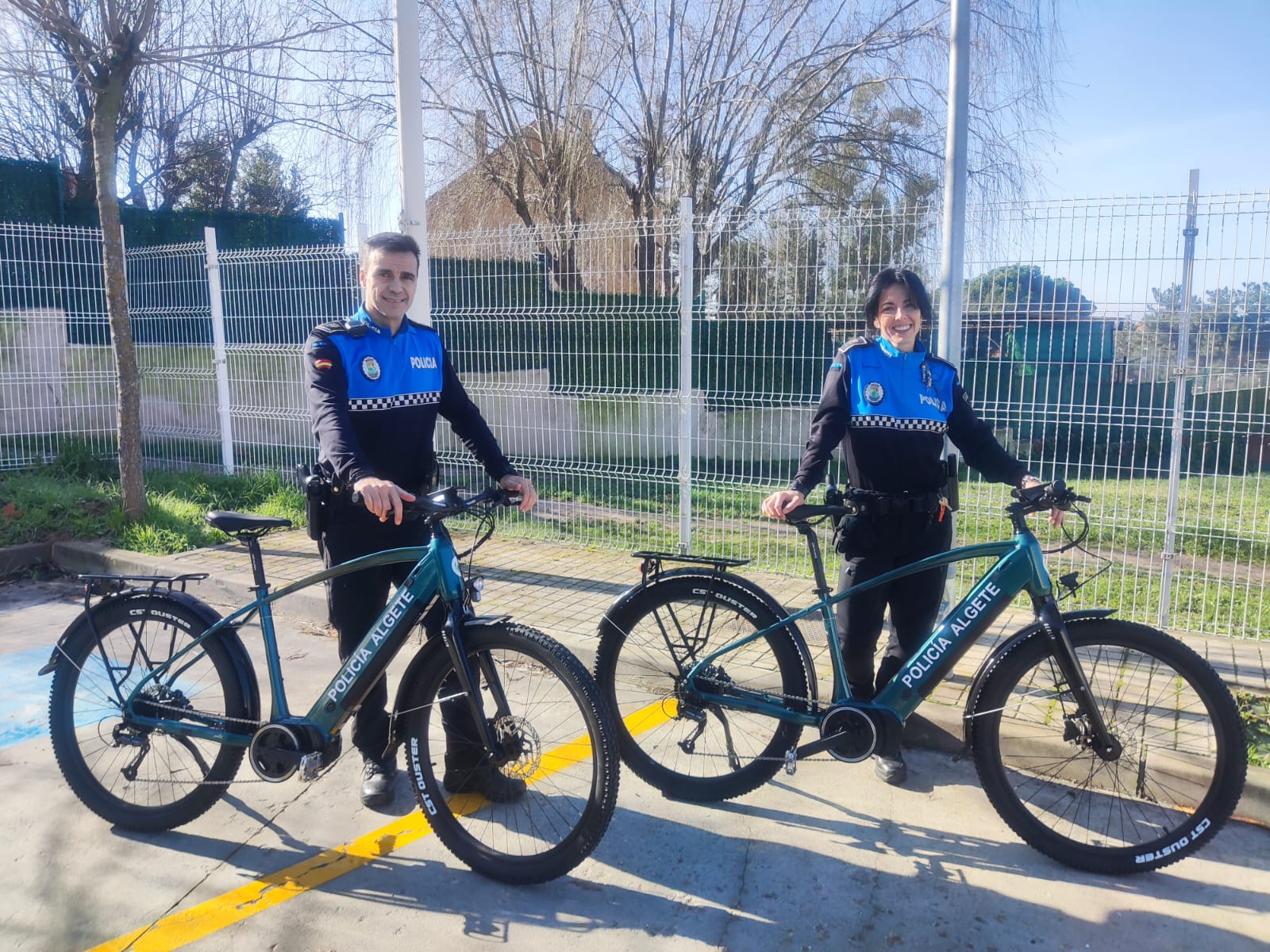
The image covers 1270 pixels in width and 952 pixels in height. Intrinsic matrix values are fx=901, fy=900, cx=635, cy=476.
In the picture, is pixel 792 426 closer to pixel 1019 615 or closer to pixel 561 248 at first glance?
pixel 1019 615

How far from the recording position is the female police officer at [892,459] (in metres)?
3.35

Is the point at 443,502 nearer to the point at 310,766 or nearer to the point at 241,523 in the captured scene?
the point at 241,523

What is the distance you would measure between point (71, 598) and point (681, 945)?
546 centimetres

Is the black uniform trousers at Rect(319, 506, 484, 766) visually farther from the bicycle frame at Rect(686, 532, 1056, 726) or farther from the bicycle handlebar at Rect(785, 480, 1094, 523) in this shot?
the bicycle handlebar at Rect(785, 480, 1094, 523)

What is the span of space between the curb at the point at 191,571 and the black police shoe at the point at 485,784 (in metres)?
2.52

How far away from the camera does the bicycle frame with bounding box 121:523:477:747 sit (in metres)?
2.93

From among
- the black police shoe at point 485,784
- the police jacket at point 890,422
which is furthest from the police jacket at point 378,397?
the police jacket at point 890,422

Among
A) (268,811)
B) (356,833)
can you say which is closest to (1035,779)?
(356,833)

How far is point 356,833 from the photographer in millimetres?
3242

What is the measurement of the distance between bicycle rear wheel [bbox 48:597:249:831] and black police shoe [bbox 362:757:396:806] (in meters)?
0.46

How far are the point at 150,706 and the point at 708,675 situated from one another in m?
2.03

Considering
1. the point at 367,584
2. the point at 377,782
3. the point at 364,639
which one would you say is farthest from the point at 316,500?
the point at 377,782

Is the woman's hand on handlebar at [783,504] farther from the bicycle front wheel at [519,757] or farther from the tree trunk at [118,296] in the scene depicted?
the tree trunk at [118,296]

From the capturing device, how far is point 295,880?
2.96m
